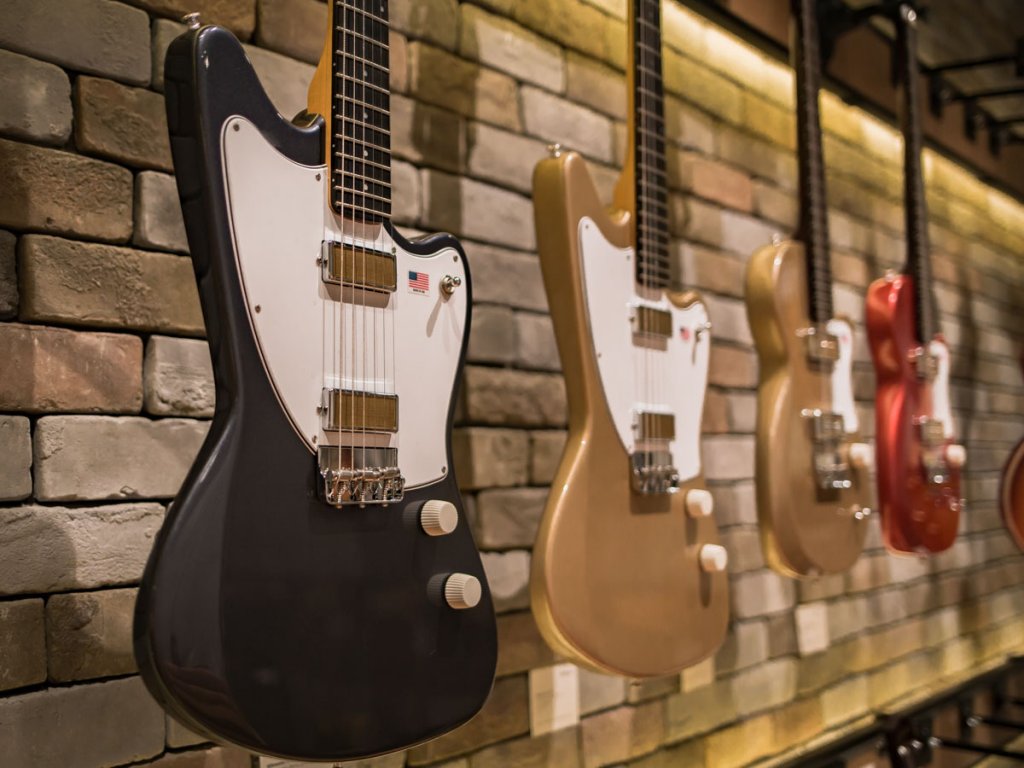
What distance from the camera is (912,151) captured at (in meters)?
2.26

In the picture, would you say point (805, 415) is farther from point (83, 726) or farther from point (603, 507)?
point (83, 726)

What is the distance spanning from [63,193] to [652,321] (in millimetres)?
745

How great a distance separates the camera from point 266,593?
32.5 inches

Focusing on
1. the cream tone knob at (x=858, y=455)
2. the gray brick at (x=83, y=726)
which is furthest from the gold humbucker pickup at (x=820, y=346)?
the gray brick at (x=83, y=726)

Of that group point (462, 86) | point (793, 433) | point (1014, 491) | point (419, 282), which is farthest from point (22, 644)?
point (1014, 491)

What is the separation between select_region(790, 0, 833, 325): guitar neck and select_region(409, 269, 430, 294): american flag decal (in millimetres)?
913

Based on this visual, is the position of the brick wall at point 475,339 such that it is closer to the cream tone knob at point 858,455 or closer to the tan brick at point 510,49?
the tan brick at point 510,49

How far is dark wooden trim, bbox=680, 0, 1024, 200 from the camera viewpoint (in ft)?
6.22

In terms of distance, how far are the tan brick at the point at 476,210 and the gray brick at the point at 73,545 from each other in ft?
1.87

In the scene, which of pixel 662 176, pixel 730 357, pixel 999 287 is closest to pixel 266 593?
pixel 662 176

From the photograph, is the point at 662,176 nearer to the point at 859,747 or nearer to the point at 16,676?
the point at 16,676

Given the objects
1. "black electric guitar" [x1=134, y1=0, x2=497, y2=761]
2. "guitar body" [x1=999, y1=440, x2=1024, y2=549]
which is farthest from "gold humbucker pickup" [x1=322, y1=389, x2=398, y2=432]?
"guitar body" [x1=999, y1=440, x2=1024, y2=549]

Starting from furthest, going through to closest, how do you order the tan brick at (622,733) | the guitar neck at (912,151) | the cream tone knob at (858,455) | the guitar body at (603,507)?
1. the guitar neck at (912,151)
2. the cream tone knob at (858,455)
3. the tan brick at (622,733)
4. the guitar body at (603,507)

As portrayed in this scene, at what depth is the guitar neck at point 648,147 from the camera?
4.45 feet
